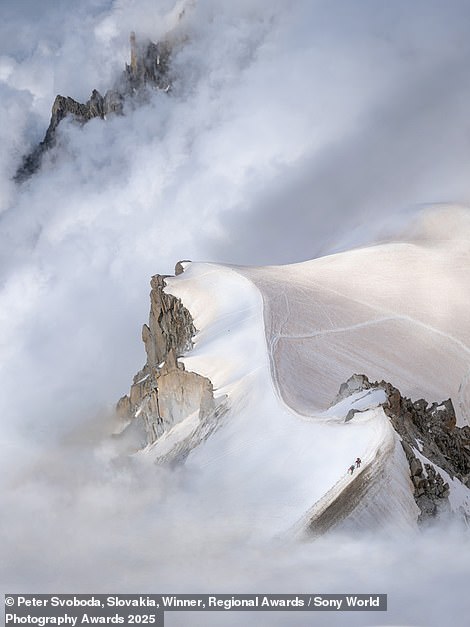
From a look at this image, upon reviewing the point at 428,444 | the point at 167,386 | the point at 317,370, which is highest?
the point at 167,386

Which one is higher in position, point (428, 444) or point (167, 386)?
point (167, 386)

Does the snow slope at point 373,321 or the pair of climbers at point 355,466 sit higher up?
the snow slope at point 373,321

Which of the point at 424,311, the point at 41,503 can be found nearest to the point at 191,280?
the point at 424,311
